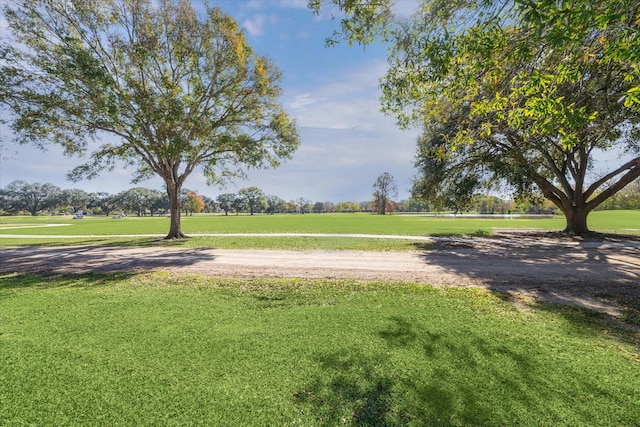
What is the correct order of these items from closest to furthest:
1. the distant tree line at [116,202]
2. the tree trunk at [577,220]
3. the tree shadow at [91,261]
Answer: the tree shadow at [91,261]
the tree trunk at [577,220]
the distant tree line at [116,202]

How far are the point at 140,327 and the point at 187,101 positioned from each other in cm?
1534

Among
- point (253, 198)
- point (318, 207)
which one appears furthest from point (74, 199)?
point (318, 207)

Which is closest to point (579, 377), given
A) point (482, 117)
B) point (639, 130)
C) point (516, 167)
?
point (482, 117)

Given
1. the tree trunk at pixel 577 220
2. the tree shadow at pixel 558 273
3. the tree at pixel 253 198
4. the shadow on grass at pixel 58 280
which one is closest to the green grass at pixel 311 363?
the tree shadow at pixel 558 273

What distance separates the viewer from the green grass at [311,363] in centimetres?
268

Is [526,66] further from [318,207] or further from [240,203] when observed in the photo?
[318,207]

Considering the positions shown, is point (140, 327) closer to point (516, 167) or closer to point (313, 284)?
point (313, 284)

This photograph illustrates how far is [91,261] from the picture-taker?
1073 cm

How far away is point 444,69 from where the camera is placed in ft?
16.8

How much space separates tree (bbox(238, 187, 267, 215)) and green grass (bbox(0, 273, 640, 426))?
13417 cm

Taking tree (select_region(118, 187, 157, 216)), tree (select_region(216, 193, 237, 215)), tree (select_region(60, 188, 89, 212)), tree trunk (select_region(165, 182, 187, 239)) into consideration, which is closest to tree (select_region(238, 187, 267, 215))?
tree (select_region(216, 193, 237, 215))

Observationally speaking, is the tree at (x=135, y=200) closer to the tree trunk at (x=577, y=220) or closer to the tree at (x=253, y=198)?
the tree at (x=253, y=198)

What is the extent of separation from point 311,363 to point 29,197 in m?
182

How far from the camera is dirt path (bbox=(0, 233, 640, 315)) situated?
6.79 metres
